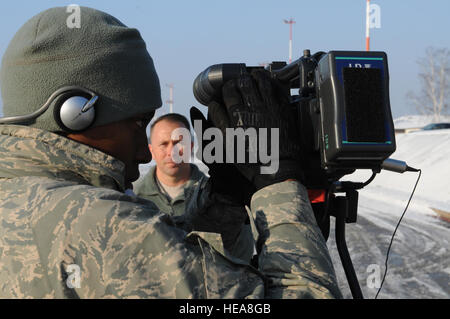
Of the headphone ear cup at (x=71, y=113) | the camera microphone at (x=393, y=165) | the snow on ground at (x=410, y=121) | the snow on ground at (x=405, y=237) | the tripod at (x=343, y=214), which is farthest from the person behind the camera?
the snow on ground at (x=410, y=121)

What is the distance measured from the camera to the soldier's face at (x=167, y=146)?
4.10 meters

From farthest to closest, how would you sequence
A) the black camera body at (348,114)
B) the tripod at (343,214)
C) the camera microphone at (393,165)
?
the tripod at (343,214)
the camera microphone at (393,165)
the black camera body at (348,114)

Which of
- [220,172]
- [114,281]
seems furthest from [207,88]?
[114,281]

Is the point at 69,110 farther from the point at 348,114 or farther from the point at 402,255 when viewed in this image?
the point at 402,255

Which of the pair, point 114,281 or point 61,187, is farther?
point 61,187

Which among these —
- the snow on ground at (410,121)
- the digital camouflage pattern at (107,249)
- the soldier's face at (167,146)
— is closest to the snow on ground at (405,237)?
the soldier's face at (167,146)

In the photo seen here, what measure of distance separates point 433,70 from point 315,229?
43.4m

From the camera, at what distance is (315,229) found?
133 cm

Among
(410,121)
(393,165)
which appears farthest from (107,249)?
(410,121)

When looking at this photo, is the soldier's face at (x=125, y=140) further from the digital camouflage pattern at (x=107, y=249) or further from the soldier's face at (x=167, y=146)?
the soldier's face at (x=167, y=146)

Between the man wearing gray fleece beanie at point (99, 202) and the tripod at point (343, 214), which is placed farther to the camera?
the tripod at point (343, 214)

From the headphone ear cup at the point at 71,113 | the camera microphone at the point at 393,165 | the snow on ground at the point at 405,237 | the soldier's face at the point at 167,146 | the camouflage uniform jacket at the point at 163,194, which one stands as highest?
the headphone ear cup at the point at 71,113
